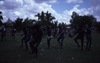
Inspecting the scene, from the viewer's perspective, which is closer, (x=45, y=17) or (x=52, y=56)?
(x=52, y=56)

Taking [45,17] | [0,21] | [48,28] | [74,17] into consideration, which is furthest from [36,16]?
[48,28]

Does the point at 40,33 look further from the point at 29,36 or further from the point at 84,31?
the point at 84,31

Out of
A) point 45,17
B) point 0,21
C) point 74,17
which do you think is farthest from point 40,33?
point 74,17

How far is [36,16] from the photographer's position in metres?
130

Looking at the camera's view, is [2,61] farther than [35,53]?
No

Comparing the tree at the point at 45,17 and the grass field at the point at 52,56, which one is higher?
the tree at the point at 45,17

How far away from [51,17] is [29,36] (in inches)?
4424

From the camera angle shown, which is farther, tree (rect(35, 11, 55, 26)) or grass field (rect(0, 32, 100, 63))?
tree (rect(35, 11, 55, 26))

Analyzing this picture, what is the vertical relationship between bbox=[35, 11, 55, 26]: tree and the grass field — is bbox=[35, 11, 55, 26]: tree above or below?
above

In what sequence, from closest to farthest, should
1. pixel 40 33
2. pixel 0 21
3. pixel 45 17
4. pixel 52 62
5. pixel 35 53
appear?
pixel 52 62
pixel 40 33
pixel 35 53
pixel 0 21
pixel 45 17

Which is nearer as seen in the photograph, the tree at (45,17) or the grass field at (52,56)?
the grass field at (52,56)

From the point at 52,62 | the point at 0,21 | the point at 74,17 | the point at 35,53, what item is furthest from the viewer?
the point at 74,17

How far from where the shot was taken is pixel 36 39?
1443 centimetres

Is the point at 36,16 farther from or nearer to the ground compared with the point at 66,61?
farther from the ground
